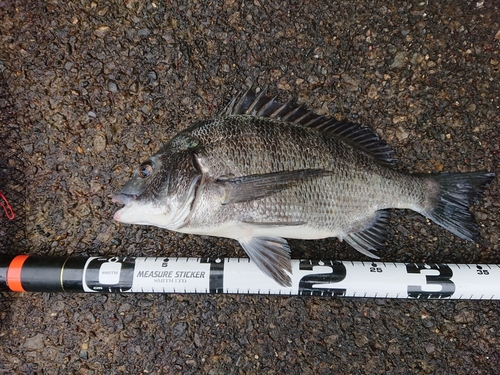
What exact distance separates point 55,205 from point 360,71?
196cm

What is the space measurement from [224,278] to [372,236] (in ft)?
2.76

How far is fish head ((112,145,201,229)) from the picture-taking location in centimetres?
161

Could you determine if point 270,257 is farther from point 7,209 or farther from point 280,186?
point 7,209

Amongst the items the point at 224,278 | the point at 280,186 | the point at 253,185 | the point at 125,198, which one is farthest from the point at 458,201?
the point at 125,198

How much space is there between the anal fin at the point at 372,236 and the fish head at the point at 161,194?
35.2 inches

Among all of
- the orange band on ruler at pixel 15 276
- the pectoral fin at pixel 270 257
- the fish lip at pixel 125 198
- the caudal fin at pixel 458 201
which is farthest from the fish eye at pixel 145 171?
the caudal fin at pixel 458 201

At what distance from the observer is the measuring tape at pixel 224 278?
1854 mm

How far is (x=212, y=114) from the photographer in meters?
2.04

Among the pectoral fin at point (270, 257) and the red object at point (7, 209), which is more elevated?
the pectoral fin at point (270, 257)

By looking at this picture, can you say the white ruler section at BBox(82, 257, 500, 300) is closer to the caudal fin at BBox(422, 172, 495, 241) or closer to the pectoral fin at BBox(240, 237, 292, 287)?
the pectoral fin at BBox(240, 237, 292, 287)

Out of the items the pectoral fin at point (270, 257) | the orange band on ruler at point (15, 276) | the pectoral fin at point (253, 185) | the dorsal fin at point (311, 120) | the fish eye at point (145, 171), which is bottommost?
the orange band on ruler at point (15, 276)

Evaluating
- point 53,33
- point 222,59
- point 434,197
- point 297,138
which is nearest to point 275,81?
point 222,59

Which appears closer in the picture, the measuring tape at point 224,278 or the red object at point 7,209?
the measuring tape at point 224,278

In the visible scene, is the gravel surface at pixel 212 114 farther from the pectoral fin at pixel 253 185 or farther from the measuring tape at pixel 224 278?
the pectoral fin at pixel 253 185
